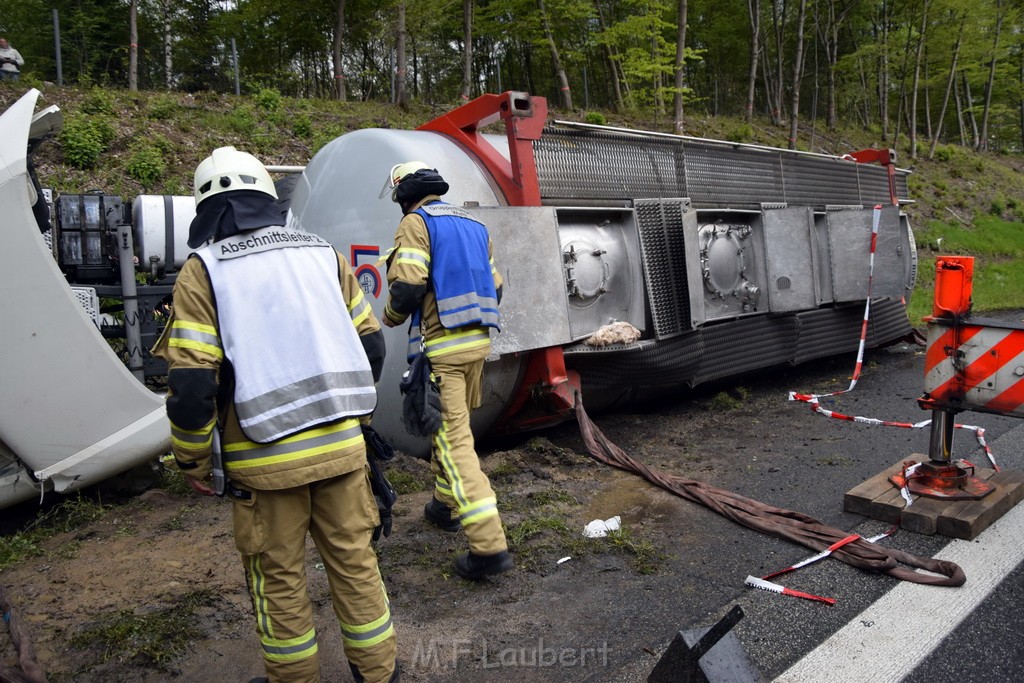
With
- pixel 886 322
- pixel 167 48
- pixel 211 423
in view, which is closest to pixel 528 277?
pixel 211 423

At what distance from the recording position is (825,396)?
685 cm

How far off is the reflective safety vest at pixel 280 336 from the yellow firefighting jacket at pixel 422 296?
1.10 meters

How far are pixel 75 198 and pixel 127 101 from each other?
6.60 meters

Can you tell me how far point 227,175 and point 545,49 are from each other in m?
18.5

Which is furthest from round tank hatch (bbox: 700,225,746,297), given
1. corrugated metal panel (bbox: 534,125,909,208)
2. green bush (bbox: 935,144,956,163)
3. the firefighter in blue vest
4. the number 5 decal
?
green bush (bbox: 935,144,956,163)

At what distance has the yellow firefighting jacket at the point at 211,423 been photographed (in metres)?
2.28

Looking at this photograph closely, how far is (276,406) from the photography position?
2.35 m

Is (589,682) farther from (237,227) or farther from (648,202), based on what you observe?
(648,202)

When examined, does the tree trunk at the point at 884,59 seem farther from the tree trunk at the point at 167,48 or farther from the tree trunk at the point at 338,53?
the tree trunk at the point at 167,48

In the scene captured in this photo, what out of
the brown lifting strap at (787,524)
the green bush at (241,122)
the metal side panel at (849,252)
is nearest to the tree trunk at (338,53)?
the green bush at (241,122)

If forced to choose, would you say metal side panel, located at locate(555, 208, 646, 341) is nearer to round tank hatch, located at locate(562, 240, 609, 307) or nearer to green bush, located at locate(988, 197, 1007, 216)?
round tank hatch, located at locate(562, 240, 609, 307)

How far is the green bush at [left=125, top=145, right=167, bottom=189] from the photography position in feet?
28.6

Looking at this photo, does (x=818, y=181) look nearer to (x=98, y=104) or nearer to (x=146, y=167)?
(x=146, y=167)

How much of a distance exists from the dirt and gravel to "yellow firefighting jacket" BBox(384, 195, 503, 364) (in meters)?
0.94
